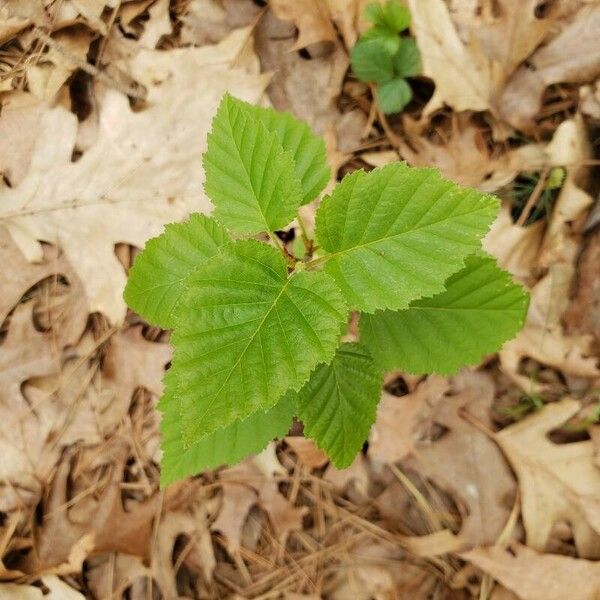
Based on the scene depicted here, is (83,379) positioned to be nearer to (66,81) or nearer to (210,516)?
(210,516)

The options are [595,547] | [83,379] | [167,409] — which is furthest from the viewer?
[83,379]

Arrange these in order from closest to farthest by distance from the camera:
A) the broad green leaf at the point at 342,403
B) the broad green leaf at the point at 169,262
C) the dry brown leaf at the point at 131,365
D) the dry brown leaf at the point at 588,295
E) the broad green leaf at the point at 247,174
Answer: the broad green leaf at the point at 247,174
the broad green leaf at the point at 169,262
the broad green leaf at the point at 342,403
the dry brown leaf at the point at 588,295
the dry brown leaf at the point at 131,365

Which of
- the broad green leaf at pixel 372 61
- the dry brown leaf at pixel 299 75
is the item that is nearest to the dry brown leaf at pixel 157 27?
the dry brown leaf at pixel 299 75

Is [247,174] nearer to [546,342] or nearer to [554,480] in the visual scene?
[546,342]

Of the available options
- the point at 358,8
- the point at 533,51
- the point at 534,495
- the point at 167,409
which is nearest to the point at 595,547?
the point at 534,495

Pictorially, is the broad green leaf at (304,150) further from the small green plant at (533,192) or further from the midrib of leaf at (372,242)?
the small green plant at (533,192)

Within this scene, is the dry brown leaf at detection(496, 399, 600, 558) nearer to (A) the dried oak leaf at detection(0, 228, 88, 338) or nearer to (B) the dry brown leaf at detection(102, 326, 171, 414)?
(B) the dry brown leaf at detection(102, 326, 171, 414)

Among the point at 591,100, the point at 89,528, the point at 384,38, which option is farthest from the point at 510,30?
the point at 89,528
